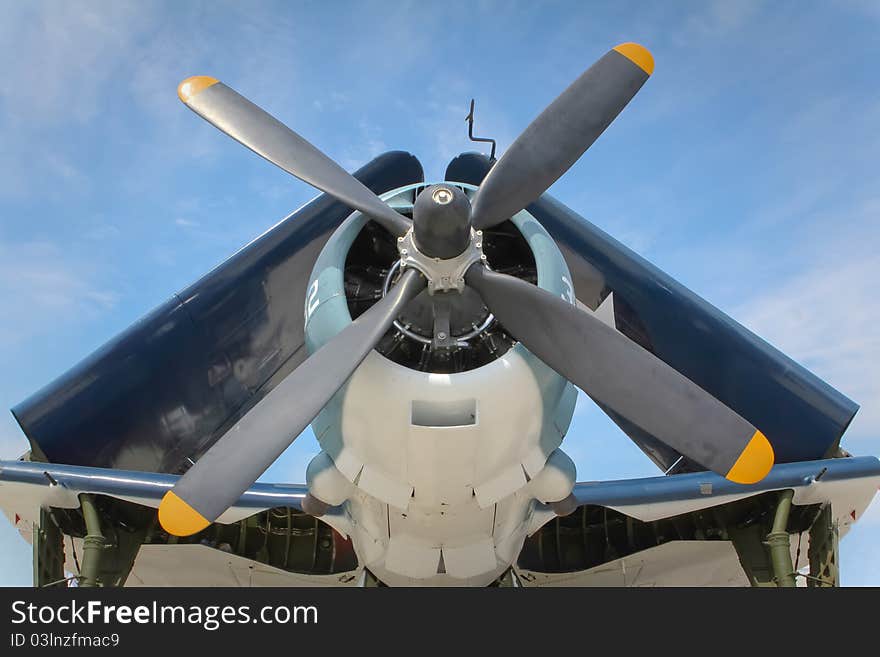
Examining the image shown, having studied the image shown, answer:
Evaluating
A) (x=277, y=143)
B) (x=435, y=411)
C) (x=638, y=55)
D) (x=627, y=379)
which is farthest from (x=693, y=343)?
(x=277, y=143)

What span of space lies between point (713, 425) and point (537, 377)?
1.39 metres

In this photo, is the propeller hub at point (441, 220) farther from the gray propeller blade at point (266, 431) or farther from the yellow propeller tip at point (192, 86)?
the yellow propeller tip at point (192, 86)

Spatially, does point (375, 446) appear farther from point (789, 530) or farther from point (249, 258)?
point (789, 530)

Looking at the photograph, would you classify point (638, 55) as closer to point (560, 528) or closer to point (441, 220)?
point (441, 220)

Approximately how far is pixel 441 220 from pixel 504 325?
39.8 inches

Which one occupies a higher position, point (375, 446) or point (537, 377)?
point (537, 377)

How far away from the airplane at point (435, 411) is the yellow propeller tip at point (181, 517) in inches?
0.4

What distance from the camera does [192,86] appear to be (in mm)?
7172

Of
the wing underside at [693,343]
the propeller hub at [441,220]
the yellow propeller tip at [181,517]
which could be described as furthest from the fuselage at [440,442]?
the wing underside at [693,343]

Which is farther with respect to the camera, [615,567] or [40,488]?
[615,567]

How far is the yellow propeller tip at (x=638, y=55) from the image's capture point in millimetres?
7254

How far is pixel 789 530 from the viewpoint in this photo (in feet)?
33.9

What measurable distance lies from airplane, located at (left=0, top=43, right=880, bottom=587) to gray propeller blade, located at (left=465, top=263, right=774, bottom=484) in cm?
2
